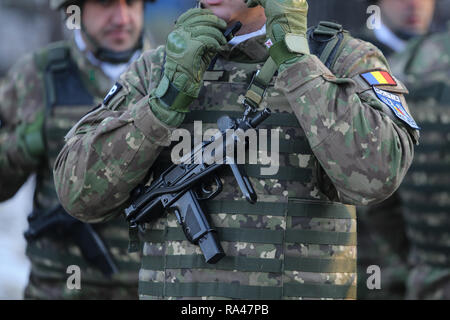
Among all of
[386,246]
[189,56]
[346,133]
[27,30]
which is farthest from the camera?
[27,30]

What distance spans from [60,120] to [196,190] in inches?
93.5

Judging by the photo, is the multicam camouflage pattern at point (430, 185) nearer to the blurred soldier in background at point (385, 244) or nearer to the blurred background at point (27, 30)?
the blurred soldier in background at point (385, 244)

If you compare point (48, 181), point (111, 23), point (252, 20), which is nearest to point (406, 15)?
point (111, 23)

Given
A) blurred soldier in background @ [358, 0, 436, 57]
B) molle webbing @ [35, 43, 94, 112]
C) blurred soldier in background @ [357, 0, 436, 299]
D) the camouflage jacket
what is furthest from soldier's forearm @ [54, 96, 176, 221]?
blurred soldier in background @ [358, 0, 436, 57]

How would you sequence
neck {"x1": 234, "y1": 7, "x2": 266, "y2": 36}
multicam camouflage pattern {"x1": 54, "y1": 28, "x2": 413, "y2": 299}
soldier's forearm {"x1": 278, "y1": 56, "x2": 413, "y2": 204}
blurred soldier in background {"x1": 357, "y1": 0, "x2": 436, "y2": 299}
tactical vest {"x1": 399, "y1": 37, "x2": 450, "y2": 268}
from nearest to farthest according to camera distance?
1. soldier's forearm {"x1": 278, "y1": 56, "x2": 413, "y2": 204}
2. multicam camouflage pattern {"x1": 54, "y1": 28, "x2": 413, "y2": 299}
3. neck {"x1": 234, "y1": 7, "x2": 266, "y2": 36}
4. tactical vest {"x1": 399, "y1": 37, "x2": 450, "y2": 268}
5. blurred soldier in background {"x1": 357, "y1": 0, "x2": 436, "y2": 299}

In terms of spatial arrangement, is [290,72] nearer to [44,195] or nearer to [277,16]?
[277,16]

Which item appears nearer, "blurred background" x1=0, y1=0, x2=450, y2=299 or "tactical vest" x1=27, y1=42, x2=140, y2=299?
"tactical vest" x1=27, y1=42, x2=140, y2=299

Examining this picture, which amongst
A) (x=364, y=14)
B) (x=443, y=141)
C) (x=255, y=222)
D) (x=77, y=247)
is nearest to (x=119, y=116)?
(x=255, y=222)

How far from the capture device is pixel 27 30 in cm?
1185

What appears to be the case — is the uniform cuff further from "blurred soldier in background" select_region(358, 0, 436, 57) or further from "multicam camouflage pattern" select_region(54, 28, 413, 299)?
"blurred soldier in background" select_region(358, 0, 436, 57)

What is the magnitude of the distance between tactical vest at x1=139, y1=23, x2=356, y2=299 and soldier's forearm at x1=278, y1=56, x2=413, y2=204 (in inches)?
6.5

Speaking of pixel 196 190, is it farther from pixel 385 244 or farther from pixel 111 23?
pixel 385 244

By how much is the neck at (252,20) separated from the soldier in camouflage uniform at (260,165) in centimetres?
6

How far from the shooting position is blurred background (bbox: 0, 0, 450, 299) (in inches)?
315
